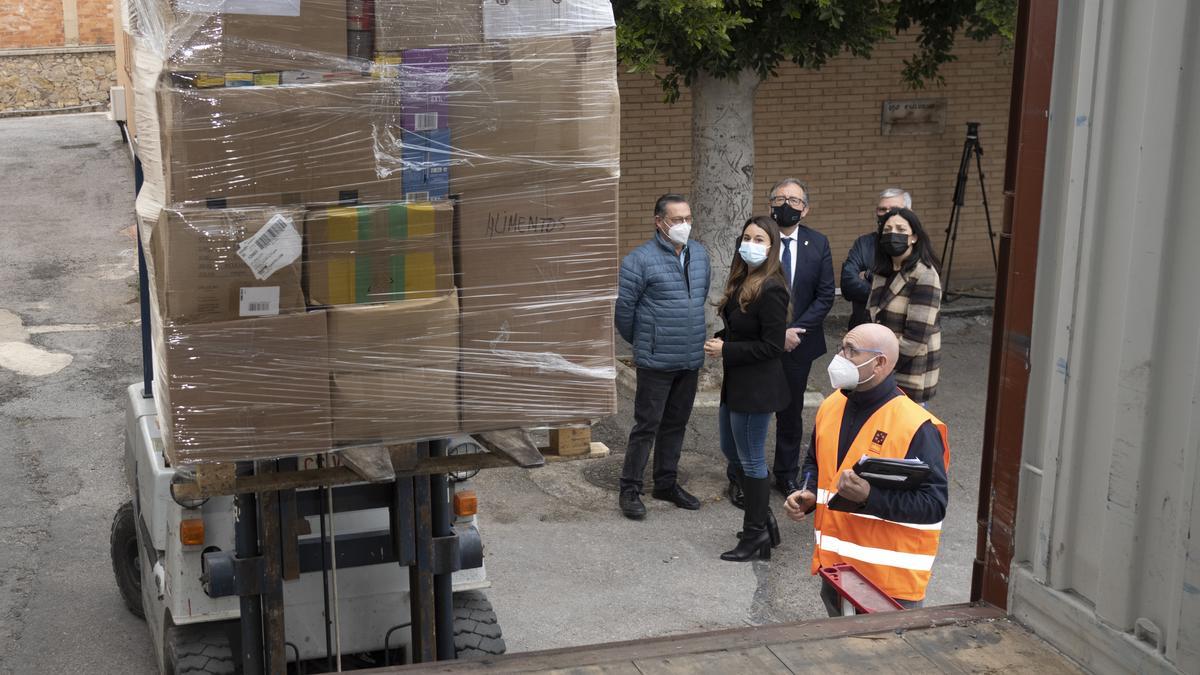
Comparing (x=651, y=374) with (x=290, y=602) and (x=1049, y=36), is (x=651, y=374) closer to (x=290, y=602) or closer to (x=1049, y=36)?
(x=290, y=602)

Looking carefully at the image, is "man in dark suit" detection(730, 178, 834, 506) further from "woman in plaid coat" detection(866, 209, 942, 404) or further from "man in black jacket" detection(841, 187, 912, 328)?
"woman in plaid coat" detection(866, 209, 942, 404)

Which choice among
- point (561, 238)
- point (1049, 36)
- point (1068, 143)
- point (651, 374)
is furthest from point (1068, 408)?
point (651, 374)

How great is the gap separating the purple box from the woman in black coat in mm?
3288

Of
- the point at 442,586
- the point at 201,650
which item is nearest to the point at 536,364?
the point at 442,586

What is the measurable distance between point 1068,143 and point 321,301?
6.94ft

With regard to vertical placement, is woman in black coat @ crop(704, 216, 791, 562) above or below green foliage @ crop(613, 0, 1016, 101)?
below

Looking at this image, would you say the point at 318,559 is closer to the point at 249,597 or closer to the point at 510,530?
the point at 249,597

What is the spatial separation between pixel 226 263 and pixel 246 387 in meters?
0.37

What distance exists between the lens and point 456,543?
15.2ft

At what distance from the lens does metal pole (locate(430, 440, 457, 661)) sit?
15.1ft

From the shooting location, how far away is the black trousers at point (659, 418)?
756 centimetres

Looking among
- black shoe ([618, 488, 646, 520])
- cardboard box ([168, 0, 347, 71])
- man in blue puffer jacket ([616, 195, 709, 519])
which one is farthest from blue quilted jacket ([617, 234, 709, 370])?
cardboard box ([168, 0, 347, 71])

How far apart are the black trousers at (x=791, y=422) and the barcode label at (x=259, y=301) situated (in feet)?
15.1

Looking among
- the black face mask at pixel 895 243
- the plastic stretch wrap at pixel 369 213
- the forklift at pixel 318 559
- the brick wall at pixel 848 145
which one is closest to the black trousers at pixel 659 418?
the black face mask at pixel 895 243
